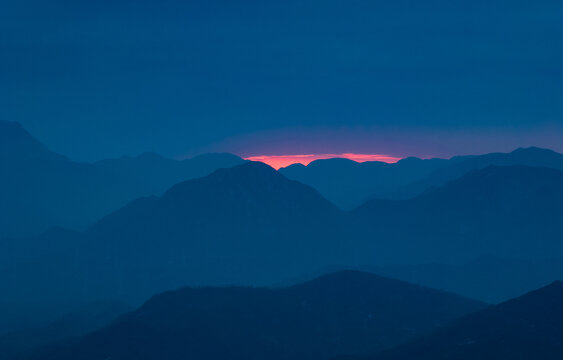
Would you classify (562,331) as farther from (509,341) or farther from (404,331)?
(404,331)

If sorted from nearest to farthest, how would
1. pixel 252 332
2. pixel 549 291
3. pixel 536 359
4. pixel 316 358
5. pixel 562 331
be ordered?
1. pixel 536 359
2. pixel 562 331
3. pixel 549 291
4. pixel 316 358
5. pixel 252 332

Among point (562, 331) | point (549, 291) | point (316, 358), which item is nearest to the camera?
point (562, 331)

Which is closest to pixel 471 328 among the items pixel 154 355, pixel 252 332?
pixel 252 332

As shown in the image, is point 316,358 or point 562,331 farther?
point 316,358

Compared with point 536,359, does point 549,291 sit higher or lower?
higher

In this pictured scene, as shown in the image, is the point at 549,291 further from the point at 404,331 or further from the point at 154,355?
the point at 154,355

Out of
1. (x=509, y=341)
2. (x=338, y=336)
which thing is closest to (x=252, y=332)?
(x=338, y=336)

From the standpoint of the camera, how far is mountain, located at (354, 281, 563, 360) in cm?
13850

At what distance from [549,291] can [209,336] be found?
96246mm

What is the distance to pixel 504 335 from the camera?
14512 cm

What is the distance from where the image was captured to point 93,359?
Result: 168m

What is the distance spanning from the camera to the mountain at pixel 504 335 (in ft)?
454

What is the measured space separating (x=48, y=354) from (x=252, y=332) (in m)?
61.6

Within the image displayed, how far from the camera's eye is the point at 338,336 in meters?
196
